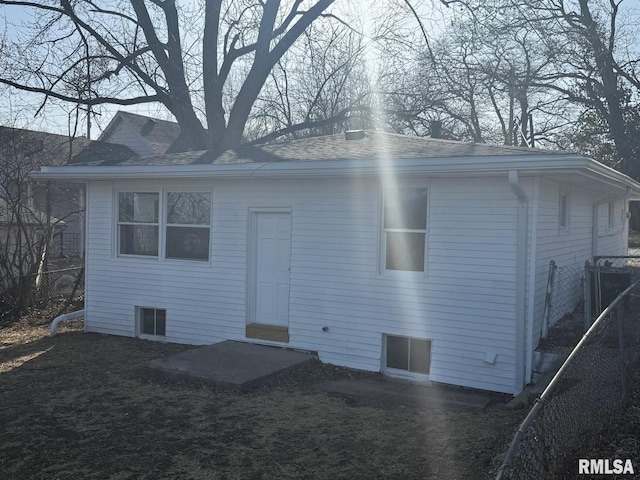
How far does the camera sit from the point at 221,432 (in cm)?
614

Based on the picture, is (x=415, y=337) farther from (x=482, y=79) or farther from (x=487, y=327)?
(x=482, y=79)

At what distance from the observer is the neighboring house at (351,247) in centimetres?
802

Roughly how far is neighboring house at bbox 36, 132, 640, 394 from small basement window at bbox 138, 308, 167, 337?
1.2 inches

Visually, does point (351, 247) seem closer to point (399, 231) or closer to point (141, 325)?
point (399, 231)

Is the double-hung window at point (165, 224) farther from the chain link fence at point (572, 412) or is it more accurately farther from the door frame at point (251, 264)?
the chain link fence at point (572, 412)

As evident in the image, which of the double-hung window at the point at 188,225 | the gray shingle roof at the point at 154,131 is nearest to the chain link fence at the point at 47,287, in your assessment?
the double-hung window at the point at 188,225

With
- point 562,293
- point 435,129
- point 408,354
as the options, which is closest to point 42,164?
point 435,129

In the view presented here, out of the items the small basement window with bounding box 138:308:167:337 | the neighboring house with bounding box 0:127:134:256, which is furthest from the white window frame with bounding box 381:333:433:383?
the neighboring house with bounding box 0:127:134:256

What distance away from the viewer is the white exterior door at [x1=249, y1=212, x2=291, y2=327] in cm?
975

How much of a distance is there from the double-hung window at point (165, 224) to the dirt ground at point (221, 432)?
2.57 metres

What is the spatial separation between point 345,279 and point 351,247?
47cm

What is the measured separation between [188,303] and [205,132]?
10.8 metres

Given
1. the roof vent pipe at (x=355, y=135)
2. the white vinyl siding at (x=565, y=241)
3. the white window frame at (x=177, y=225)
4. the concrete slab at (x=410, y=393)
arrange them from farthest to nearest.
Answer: the roof vent pipe at (x=355, y=135) → the white window frame at (x=177, y=225) → the white vinyl siding at (x=565, y=241) → the concrete slab at (x=410, y=393)

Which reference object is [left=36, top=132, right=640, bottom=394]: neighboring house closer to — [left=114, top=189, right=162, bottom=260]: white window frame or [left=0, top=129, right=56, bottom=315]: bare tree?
[left=114, top=189, right=162, bottom=260]: white window frame
